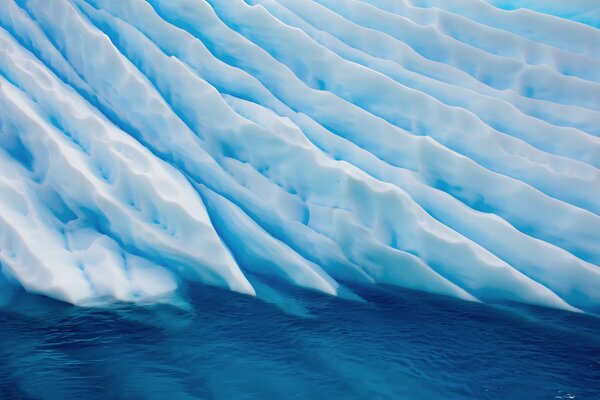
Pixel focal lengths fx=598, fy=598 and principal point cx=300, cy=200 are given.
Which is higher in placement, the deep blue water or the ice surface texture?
the ice surface texture

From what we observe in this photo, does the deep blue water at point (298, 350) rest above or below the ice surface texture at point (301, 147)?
below

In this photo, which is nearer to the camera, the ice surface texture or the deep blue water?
the deep blue water

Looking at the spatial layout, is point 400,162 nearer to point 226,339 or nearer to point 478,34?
point 478,34

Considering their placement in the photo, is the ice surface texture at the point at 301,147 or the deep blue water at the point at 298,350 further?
the ice surface texture at the point at 301,147

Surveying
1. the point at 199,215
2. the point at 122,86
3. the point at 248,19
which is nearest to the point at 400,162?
the point at 199,215
